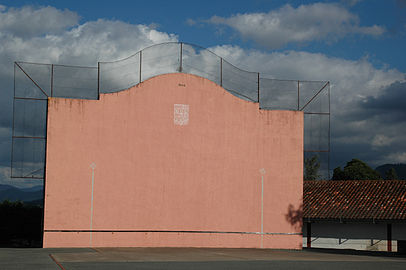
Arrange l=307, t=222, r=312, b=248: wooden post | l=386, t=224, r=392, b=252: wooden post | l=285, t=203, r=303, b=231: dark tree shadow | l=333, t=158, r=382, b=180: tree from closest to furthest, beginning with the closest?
l=285, t=203, r=303, b=231: dark tree shadow
l=386, t=224, r=392, b=252: wooden post
l=307, t=222, r=312, b=248: wooden post
l=333, t=158, r=382, b=180: tree

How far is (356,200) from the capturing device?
1220 inches

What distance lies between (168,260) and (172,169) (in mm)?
6832

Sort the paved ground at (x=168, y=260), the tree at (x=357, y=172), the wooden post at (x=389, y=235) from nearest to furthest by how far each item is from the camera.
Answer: the paved ground at (x=168, y=260) < the wooden post at (x=389, y=235) < the tree at (x=357, y=172)

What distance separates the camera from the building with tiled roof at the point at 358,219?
2931 centimetres

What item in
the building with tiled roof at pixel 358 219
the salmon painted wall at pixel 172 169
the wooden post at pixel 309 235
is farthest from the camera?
the wooden post at pixel 309 235

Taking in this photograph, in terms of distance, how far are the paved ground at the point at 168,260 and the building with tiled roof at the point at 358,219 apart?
19.5ft

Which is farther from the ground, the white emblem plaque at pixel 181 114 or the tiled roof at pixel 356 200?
the white emblem plaque at pixel 181 114

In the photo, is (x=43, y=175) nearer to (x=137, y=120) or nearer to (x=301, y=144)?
(x=137, y=120)

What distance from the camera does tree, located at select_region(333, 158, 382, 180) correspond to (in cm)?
6357

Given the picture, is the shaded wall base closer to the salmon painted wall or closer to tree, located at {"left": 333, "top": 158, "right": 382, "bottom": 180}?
the salmon painted wall

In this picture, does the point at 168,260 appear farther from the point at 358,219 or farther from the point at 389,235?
the point at 389,235

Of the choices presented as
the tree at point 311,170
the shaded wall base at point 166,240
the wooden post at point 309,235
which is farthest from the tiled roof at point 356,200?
the tree at point 311,170

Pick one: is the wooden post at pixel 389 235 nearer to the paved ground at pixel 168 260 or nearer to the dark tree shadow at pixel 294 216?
the dark tree shadow at pixel 294 216

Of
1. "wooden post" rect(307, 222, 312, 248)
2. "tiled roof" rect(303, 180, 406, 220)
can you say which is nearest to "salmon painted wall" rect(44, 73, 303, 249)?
"wooden post" rect(307, 222, 312, 248)
